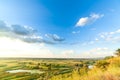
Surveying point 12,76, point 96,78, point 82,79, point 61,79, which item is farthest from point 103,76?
point 12,76

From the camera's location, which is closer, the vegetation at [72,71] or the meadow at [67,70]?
the vegetation at [72,71]

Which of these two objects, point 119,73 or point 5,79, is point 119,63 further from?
point 5,79

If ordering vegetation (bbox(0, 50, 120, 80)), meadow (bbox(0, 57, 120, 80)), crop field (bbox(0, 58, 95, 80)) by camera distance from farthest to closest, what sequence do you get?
crop field (bbox(0, 58, 95, 80)) → meadow (bbox(0, 57, 120, 80)) → vegetation (bbox(0, 50, 120, 80))

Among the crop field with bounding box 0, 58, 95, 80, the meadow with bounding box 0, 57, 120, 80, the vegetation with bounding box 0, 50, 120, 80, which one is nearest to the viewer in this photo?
the vegetation with bounding box 0, 50, 120, 80

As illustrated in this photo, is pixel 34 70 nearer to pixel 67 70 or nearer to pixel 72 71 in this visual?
pixel 67 70

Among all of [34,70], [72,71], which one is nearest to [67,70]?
[34,70]

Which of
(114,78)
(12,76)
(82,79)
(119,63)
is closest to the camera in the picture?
(114,78)

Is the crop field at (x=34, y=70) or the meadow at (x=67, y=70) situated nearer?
the meadow at (x=67, y=70)

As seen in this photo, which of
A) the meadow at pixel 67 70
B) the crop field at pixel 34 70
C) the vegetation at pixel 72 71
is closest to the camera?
the vegetation at pixel 72 71

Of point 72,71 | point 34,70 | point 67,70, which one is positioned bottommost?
point 72,71

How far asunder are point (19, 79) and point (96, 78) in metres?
55.0

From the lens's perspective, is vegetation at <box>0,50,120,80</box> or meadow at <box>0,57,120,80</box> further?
meadow at <box>0,57,120,80</box>

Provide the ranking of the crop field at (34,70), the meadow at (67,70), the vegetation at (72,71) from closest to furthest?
the vegetation at (72,71) → the meadow at (67,70) → the crop field at (34,70)

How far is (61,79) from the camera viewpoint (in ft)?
20.2
